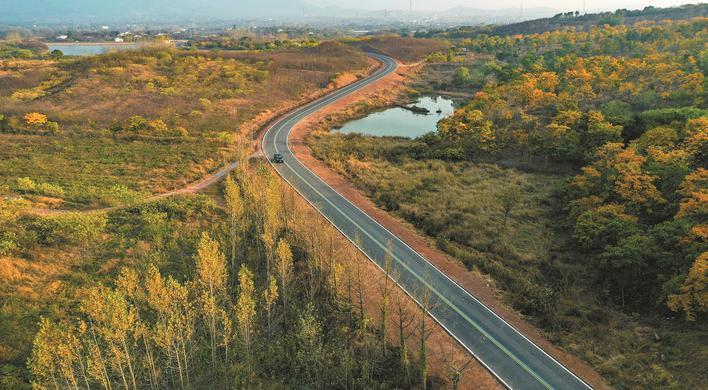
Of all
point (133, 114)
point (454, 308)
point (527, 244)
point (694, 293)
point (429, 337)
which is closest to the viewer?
point (694, 293)

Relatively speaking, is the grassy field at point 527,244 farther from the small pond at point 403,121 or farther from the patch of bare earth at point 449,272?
the small pond at point 403,121

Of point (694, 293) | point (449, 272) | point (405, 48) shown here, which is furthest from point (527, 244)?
point (405, 48)

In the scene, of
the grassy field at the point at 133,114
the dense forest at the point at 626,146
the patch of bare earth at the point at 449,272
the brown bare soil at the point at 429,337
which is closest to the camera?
the brown bare soil at the point at 429,337

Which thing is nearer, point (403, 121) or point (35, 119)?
point (35, 119)

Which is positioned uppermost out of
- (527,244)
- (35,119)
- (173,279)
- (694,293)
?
(35,119)

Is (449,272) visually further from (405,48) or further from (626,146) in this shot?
(405,48)

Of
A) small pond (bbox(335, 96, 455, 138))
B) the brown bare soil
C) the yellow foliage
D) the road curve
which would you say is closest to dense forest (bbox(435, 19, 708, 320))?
the road curve

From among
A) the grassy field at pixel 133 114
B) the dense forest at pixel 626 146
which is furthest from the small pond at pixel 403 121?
the grassy field at pixel 133 114

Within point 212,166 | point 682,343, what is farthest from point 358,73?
point 682,343
